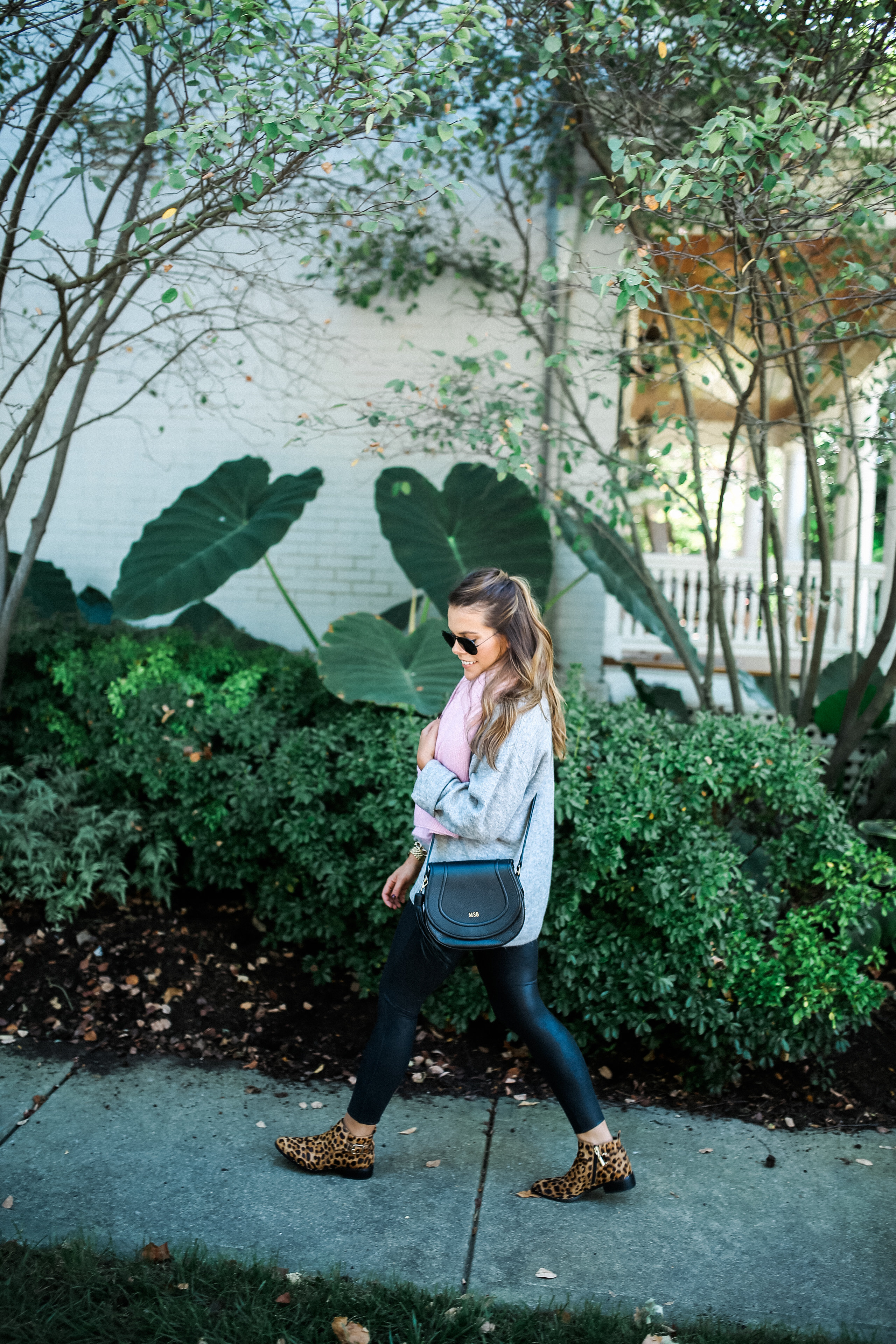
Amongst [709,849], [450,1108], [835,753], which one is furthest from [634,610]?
[450,1108]

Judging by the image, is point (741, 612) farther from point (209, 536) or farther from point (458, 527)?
point (209, 536)

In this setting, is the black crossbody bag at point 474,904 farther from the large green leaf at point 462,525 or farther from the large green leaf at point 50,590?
the large green leaf at point 50,590

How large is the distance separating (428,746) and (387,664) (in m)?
1.51

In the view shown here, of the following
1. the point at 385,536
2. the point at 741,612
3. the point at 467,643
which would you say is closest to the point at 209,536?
the point at 385,536

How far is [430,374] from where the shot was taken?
6.20 m

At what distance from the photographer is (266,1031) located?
3.51 m

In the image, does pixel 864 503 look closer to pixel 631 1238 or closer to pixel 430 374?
pixel 430 374

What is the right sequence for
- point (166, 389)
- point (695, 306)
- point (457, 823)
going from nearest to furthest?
point (457, 823)
point (695, 306)
point (166, 389)

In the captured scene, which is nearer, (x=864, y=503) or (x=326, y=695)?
(x=326, y=695)

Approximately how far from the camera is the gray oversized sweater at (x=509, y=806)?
2354 millimetres

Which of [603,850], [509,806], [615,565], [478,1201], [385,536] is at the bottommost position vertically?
[478,1201]

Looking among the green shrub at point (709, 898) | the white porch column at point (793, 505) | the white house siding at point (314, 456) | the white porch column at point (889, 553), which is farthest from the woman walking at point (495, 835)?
the white porch column at point (793, 505)

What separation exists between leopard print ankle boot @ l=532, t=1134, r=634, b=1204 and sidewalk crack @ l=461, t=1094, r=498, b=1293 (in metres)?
0.15

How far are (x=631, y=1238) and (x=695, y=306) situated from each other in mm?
2881
